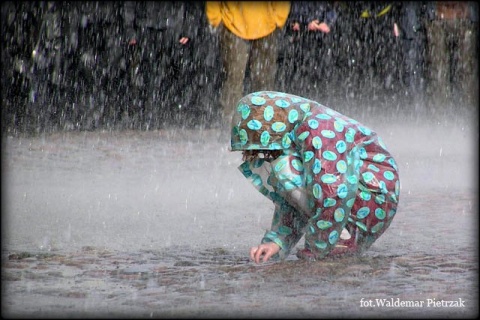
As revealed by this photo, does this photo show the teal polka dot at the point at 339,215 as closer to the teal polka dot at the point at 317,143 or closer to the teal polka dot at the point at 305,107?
the teal polka dot at the point at 317,143

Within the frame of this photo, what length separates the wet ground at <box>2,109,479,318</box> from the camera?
334cm

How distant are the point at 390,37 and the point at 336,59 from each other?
24.2 inches

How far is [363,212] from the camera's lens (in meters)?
3.89

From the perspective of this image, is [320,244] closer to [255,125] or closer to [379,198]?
[379,198]

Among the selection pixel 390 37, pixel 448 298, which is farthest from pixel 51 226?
pixel 390 37

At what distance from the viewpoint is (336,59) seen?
1008 cm

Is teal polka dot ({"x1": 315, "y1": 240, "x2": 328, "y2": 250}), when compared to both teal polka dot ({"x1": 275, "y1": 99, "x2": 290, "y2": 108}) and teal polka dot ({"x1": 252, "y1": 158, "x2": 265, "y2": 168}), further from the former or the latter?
teal polka dot ({"x1": 275, "y1": 99, "x2": 290, "y2": 108})

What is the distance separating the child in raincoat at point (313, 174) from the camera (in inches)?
144

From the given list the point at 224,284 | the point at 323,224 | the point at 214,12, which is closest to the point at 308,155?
the point at 323,224

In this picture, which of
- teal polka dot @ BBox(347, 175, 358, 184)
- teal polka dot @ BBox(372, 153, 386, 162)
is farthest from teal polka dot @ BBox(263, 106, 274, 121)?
teal polka dot @ BBox(372, 153, 386, 162)

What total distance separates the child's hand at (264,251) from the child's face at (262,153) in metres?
0.35

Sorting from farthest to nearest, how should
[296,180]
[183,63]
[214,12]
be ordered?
[183,63] → [214,12] → [296,180]

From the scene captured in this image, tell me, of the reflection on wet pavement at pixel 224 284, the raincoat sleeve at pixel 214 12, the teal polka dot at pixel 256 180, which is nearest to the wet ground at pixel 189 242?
the reflection on wet pavement at pixel 224 284

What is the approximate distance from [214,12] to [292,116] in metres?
4.67
